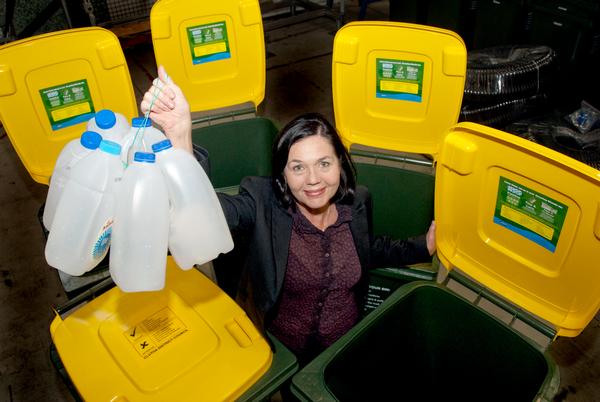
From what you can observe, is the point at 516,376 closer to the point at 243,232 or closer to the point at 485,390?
the point at 485,390

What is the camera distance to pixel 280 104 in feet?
13.5

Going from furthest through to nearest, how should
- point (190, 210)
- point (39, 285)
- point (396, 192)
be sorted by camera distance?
point (39, 285), point (396, 192), point (190, 210)

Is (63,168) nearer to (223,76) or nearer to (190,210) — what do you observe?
(190,210)

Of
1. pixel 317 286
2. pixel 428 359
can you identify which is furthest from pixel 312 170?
pixel 428 359

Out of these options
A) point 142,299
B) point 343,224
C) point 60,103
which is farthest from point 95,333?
point 60,103

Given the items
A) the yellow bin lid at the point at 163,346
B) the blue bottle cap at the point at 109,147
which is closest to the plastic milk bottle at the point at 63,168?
the blue bottle cap at the point at 109,147

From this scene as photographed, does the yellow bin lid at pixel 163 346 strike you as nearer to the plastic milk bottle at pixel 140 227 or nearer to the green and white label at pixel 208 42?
the plastic milk bottle at pixel 140 227

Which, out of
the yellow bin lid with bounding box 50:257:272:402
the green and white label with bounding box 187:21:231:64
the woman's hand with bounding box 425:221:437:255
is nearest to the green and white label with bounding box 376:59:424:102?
the woman's hand with bounding box 425:221:437:255

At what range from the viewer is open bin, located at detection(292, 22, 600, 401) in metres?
1.14

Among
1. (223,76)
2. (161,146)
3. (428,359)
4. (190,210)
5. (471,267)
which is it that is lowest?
(428,359)

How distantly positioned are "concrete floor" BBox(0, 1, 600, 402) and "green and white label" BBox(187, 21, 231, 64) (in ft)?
1.76

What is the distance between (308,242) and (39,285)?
1815mm

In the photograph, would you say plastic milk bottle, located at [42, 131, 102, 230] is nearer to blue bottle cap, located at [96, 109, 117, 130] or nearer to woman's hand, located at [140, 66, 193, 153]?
blue bottle cap, located at [96, 109, 117, 130]

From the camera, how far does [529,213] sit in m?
1.19
